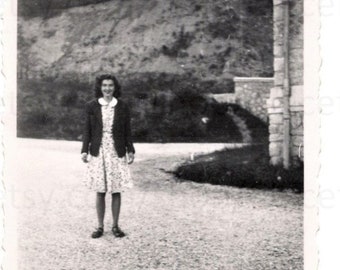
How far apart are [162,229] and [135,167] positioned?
234 centimetres

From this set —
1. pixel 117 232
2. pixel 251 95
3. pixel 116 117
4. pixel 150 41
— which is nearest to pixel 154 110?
pixel 251 95

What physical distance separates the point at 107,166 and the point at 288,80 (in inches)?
96.2

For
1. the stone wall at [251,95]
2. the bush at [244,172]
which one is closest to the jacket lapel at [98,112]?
the bush at [244,172]

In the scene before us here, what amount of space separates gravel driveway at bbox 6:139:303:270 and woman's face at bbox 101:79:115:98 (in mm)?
790

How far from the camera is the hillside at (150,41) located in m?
4.66

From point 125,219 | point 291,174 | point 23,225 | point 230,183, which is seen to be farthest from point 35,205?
point 291,174

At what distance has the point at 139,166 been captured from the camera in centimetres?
622

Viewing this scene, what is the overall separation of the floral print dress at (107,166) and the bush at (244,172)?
5.19 ft

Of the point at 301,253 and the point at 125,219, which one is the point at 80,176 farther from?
the point at 301,253

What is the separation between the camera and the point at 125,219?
4094 mm

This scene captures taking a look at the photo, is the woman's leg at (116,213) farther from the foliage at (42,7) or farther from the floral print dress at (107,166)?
the foliage at (42,7)

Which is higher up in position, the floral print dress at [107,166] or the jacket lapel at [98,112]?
the jacket lapel at [98,112]
